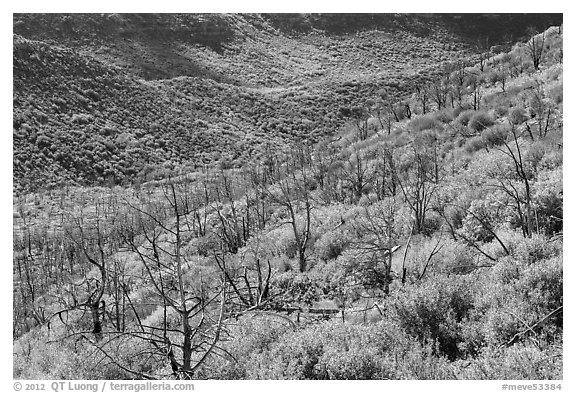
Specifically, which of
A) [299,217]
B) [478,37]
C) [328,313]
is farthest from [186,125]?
[478,37]

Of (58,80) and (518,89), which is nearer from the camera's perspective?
(518,89)

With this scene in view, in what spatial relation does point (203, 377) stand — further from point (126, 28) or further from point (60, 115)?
point (126, 28)

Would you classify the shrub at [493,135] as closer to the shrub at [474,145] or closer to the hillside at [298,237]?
the hillside at [298,237]

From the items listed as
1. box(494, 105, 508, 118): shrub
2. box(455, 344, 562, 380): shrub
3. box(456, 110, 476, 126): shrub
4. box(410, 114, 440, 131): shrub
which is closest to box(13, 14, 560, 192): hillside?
box(410, 114, 440, 131): shrub

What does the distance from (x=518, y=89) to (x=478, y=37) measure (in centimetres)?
7530

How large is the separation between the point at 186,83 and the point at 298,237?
162 ft

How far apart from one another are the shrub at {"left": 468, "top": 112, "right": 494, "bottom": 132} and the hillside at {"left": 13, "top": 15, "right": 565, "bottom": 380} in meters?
0.12

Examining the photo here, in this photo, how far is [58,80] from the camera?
48750mm

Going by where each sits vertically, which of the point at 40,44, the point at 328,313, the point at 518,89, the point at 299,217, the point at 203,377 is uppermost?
the point at 40,44

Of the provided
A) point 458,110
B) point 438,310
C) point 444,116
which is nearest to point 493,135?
point 458,110

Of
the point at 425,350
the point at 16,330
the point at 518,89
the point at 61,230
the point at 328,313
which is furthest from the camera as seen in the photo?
the point at 61,230

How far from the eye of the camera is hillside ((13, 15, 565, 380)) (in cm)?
583

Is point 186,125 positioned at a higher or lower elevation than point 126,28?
lower

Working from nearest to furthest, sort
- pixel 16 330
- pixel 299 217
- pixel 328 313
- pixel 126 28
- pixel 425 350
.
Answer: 1. pixel 425 350
2. pixel 328 313
3. pixel 16 330
4. pixel 299 217
5. pixel 126 28
